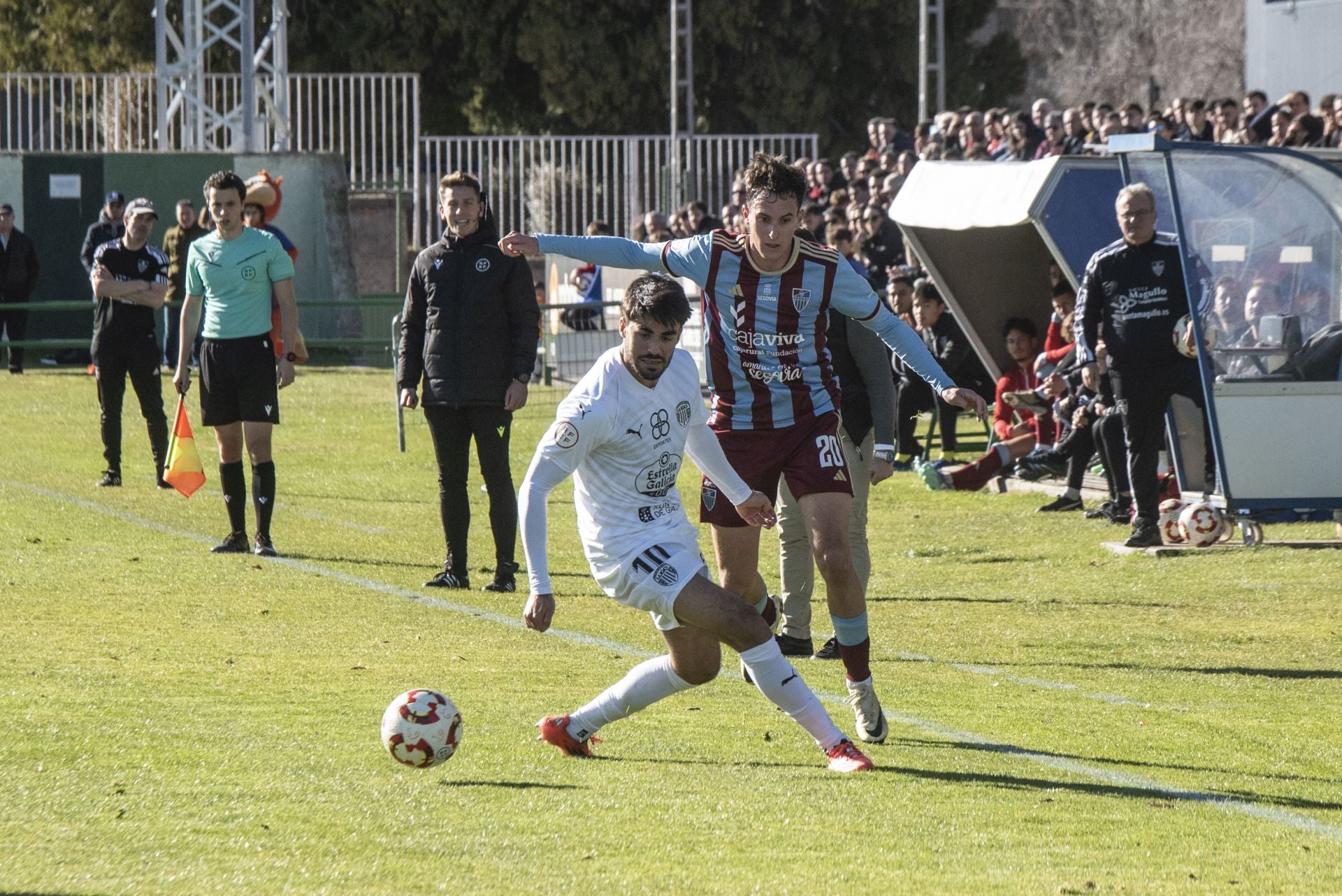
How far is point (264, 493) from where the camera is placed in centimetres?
1128

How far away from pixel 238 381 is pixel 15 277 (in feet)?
47.8

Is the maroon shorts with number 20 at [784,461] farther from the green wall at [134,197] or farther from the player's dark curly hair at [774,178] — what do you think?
the green wall at [134,197]

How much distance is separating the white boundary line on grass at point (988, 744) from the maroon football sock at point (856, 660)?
0.40 m

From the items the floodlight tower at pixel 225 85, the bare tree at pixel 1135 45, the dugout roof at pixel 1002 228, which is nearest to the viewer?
the dugout roof at pixel 1002 228

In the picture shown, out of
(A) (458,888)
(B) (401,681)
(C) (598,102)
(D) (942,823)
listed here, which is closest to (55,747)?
(B) (401,681)

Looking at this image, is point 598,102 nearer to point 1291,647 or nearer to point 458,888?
point 1291,647

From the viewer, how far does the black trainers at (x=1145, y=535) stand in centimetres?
1170

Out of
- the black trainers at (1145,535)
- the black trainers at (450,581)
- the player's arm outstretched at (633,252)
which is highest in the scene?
the player's arm outstretched at (633,252)

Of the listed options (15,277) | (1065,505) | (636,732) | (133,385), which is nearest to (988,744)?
(636,732)

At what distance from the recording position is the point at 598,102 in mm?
36656

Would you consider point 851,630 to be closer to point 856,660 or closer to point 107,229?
point 856,660

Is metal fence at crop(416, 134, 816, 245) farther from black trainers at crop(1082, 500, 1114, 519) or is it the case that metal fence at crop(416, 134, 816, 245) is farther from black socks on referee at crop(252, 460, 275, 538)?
black socks on referee at crop(252, 460, 275, 538)

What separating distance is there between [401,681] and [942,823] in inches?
115

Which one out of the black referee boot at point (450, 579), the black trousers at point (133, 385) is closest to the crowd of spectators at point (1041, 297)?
the black referee boot at point (450, 579)
